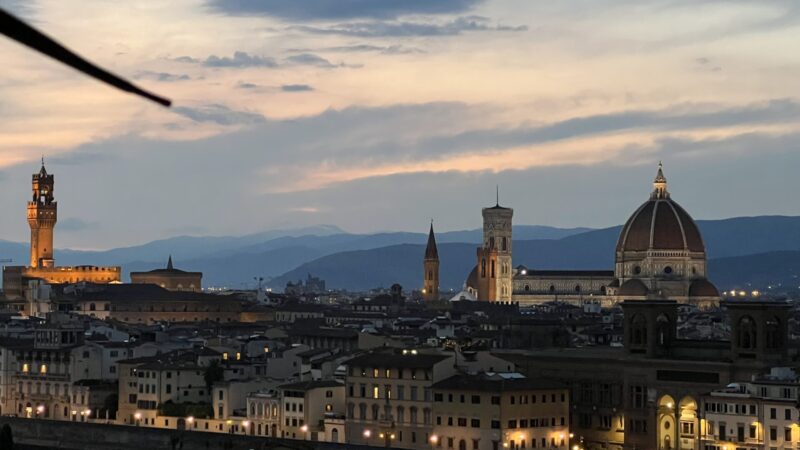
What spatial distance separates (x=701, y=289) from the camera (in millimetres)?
168500

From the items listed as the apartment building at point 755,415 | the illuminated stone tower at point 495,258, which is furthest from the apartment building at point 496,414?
the illuminated stone tower at point 495,258

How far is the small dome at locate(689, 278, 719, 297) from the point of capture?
167450mm

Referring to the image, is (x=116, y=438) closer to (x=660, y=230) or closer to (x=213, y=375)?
(x=213, y=375)

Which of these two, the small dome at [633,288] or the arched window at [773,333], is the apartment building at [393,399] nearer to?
the arched window at [773,333]

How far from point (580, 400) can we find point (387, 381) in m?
Answer: 7.46

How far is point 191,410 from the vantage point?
221 ft

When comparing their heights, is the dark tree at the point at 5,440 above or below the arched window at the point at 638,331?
below

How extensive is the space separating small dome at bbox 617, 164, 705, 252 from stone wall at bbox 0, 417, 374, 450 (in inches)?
4294

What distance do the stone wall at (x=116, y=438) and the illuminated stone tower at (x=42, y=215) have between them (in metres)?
93.7

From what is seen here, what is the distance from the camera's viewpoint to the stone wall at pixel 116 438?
59.2 meters

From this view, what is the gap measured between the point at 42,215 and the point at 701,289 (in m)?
61.0

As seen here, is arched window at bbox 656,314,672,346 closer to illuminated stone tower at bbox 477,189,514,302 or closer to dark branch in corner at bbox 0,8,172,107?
dark branch in corner at bbox 0,8,172,107

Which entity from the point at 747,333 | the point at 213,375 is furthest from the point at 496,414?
the point at 213,375

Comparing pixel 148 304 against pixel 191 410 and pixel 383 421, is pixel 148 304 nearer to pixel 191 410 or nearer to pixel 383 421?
pixel 191 410
